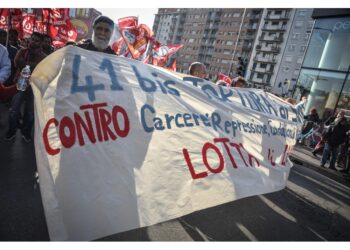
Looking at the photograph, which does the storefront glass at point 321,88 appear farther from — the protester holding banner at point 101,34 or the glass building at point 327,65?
the protester holding banner at point 101,34

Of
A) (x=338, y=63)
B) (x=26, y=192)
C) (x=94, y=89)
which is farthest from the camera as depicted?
(x=338, y=63)

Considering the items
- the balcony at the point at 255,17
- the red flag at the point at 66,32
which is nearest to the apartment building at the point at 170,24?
the balcony at the point at 255,17

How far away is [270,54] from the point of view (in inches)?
2990

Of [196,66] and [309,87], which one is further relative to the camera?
[309,87]

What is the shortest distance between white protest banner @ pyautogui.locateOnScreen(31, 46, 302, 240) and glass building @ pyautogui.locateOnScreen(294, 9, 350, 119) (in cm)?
1558

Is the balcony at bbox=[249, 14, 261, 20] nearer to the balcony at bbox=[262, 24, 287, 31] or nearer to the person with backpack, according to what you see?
the balcony at bbox=[262, 24, 287, 31]

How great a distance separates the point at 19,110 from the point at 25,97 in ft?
0.89

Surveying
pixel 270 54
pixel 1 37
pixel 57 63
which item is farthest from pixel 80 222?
pixel 270 54

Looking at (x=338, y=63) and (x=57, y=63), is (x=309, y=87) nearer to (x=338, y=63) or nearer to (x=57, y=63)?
(x=338, y=63)

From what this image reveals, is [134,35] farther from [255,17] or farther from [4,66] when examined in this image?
[255,17]

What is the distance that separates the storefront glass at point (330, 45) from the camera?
56.9 feet

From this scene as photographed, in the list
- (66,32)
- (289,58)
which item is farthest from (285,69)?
(66,32)

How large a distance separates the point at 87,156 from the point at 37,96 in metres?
0.60

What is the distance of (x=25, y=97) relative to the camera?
5.52 m
